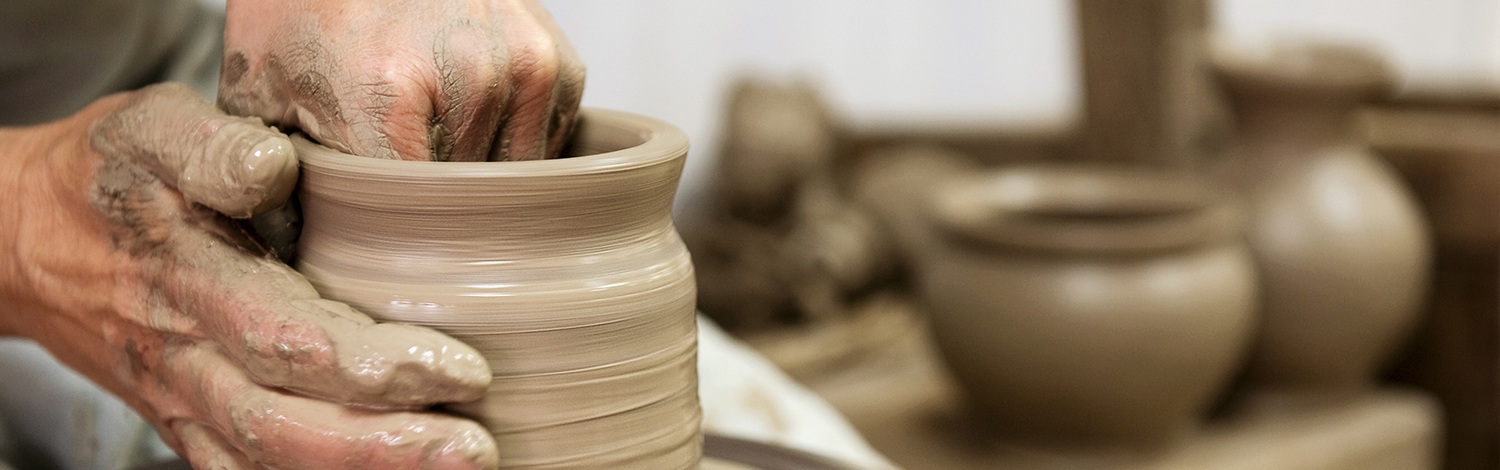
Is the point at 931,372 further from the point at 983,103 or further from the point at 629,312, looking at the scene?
the point at 629,312

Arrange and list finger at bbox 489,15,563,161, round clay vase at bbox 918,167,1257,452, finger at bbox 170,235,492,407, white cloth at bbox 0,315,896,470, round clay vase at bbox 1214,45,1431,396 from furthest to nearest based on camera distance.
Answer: round clay vase at bbox 1214,45,1431,396 < round clay vase at bbox 918,167,1257,452 < white cloth at bbox 0,315,896,470 < finger at bbox 489,15,563,161 < finger at bbox 170,235,492,407

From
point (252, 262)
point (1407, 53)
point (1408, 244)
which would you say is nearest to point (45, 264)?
point (252, 262)

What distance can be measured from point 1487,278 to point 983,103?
4.31ft

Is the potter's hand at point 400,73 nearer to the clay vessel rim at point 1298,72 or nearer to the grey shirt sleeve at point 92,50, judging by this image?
the grey shirt sleeve at point 92,50

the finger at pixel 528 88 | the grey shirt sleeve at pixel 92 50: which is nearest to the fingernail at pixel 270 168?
the finger at pixel 528 88

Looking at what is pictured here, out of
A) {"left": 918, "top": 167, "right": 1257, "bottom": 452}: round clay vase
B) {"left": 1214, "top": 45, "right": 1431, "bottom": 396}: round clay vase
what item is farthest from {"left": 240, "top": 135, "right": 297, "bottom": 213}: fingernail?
{"left": 1214, "top": 45, "right": 1431, "bottom": 396}: round clay vase

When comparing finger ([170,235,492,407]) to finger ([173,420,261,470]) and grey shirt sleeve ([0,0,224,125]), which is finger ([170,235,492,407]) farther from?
grey shirt sleeve ([0,0,224,125])

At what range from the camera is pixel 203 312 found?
0.61 metres

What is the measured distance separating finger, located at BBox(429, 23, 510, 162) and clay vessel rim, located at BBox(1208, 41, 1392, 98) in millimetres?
1606

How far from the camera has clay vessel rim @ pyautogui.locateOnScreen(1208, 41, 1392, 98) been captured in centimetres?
193

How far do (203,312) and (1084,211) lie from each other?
1616mm

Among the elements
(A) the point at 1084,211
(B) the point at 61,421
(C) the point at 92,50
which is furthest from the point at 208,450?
(A) the point at 1084,211

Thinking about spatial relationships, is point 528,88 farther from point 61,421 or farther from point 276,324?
point 61,421

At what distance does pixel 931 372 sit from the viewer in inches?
87.6
